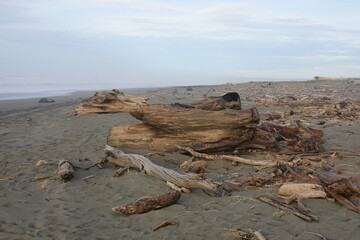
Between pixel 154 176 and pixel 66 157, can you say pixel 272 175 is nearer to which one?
pixel 154 176

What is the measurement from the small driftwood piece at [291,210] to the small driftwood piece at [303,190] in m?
0.30

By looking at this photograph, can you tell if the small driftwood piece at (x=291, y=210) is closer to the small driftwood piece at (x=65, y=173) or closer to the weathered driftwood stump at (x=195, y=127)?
the weathered driftwood stump at (x=195, y=127)

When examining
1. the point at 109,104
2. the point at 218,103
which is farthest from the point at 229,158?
Result: the point at 109,104

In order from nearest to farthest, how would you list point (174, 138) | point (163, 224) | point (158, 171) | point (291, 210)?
point (163, 224)
point (291, 210)
point (158, 171)
point (174, 138)

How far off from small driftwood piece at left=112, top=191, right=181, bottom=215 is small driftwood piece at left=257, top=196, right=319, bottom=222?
1.15m

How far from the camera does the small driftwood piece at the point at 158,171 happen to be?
4.65m

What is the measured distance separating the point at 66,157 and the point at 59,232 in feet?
10.8

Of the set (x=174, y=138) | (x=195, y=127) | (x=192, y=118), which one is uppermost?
(x=192, y=118)

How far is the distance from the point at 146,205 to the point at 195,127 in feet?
8.28

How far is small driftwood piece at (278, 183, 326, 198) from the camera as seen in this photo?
412 centimetres

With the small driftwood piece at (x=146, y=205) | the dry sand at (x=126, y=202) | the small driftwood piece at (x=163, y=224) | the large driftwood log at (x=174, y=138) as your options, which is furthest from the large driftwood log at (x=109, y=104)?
the small driftwood piece at (x=163, y=224)

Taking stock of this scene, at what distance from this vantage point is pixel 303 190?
4.23 meters

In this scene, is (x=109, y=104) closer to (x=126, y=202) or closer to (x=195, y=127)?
(x=195, y=127)

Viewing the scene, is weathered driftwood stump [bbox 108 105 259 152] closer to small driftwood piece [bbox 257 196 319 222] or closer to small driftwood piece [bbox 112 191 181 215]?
small driftwood piece [bbox 257 196 319 222]
